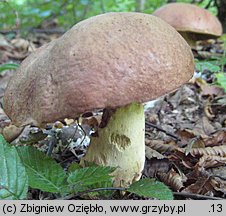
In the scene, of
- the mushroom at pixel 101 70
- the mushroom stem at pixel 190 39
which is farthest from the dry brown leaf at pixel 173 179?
the mushroom stem at pixel 190 39

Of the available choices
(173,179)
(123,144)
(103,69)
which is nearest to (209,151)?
(173,179)

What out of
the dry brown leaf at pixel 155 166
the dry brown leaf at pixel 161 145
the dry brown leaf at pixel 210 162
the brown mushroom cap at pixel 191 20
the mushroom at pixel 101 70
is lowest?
the dry brown leaf at pixel 161 145

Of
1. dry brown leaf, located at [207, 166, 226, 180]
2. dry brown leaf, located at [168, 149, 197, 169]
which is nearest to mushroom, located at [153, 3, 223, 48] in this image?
dry brown leaf, located at [168, 149, 197, 169]

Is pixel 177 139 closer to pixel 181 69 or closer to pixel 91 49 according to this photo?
pixel 181 69

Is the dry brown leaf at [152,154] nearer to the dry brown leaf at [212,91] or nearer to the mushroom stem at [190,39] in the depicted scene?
the dry brown leaf at [212,91]

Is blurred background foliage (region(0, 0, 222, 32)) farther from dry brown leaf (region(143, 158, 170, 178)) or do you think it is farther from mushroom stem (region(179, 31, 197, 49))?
Answer: dry brown leaf (region(143, 158, 170, 178))

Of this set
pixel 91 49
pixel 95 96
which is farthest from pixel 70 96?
pixel 91 49

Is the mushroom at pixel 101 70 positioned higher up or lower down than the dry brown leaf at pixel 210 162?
higher up
